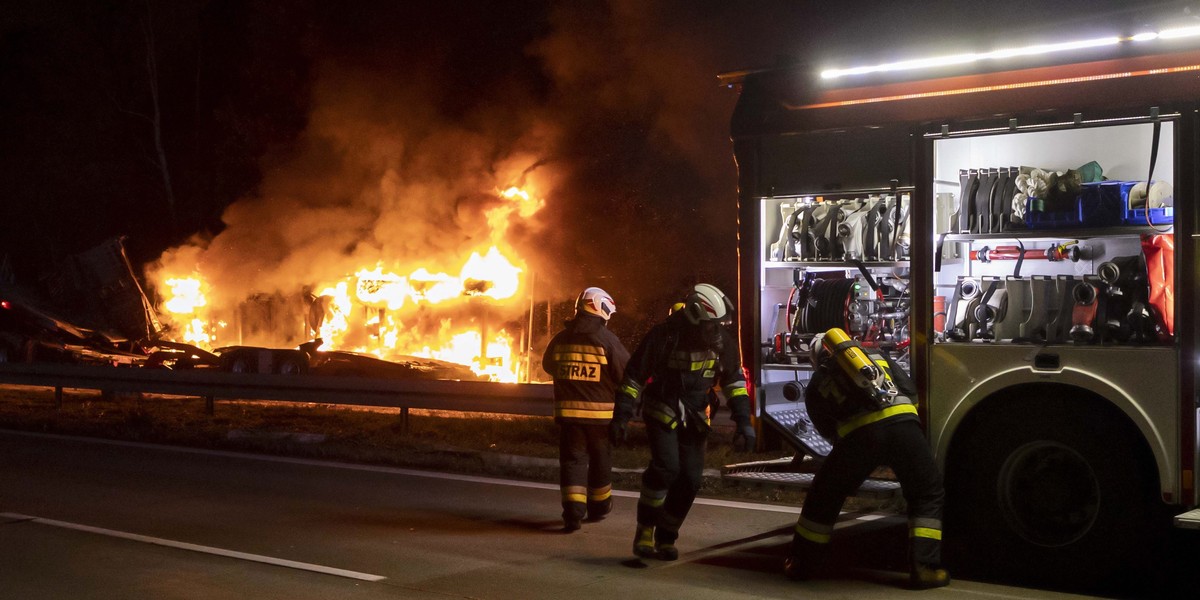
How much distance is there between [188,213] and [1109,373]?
36397mm

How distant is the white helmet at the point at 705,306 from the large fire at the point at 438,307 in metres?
14.4

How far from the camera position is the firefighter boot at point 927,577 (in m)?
6.35

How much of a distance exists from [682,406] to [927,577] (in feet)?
5.68

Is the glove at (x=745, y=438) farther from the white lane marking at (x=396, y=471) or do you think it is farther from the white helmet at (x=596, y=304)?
the white lane marking at (x=396, y=471)

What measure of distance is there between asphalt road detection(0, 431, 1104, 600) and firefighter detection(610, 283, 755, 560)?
29 centimetres

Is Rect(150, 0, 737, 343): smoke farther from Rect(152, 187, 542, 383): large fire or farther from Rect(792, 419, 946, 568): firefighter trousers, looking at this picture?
Rect(792, 419, 946, 568): firefighter trousers

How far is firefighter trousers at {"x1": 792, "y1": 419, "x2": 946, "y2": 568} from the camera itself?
250 inches

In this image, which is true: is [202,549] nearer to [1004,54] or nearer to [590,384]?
[590,384]

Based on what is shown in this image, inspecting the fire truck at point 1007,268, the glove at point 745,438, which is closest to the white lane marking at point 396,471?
the fire truck at point 1007,268

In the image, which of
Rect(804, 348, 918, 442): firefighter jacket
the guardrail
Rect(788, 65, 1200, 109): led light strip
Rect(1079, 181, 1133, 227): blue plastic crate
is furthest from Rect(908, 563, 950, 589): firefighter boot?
the guardrail

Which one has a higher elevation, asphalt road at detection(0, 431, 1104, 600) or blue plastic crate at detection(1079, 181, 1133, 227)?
blue plastic crate at detection(1079, 181, 1133, 227)

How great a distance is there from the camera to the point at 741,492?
9781mm

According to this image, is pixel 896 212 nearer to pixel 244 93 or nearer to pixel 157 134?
pixel 244 93

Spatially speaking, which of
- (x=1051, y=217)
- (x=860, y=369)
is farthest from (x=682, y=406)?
(x=1051, y=217)
